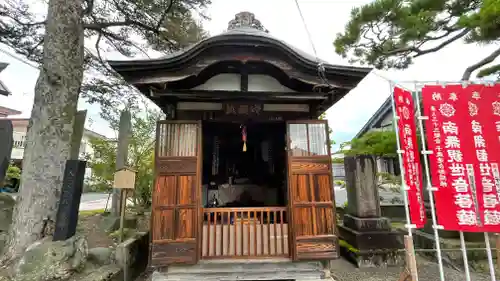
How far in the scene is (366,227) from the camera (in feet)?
18.1

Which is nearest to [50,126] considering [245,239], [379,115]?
[245,239]

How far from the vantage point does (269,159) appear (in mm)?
6961

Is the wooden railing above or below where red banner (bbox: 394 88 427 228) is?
below

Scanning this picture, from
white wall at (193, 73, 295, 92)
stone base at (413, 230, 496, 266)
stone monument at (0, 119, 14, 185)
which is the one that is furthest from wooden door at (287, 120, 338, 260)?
stone monument at (0, 119, 14, 185)

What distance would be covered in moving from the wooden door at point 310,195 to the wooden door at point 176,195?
5.77 ft

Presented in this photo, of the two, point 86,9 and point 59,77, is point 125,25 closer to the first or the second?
point 86,9

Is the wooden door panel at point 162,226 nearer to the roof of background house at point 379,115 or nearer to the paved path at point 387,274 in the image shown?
the paved path at point 387,274

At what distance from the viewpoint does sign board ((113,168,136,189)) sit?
5035 millimetres

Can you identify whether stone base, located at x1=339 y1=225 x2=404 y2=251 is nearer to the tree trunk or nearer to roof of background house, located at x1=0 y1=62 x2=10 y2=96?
the tree trunk

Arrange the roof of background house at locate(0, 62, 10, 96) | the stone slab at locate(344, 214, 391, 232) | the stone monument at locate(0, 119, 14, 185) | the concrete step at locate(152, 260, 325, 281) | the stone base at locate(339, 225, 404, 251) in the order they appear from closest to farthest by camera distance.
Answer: the concrete step at locate(152, 260, 325, 281), the stone monument at locate(0, 119, 14, 185), the stone base at locate(339, 225, 404, 251), the stone slab at locate(344, 214, 391, 232), the roof of background house at locate(0, 62, 10, 96)

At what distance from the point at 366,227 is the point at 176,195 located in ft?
15.0

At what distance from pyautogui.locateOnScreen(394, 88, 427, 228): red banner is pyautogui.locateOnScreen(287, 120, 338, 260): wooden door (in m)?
1.23

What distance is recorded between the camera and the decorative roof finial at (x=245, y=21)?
5.80m

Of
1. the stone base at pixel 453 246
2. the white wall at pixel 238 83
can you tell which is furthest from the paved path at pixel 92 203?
the stone base at pixel 453 246
